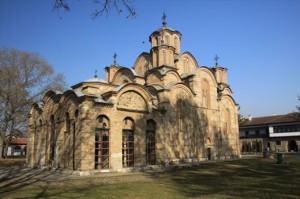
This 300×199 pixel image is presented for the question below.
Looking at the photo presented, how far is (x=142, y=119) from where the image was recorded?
2136 centimetres

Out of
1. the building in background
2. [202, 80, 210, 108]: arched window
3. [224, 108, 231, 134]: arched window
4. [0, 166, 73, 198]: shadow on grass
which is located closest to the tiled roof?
the building in background

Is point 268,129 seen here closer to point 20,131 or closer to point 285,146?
point 285,146

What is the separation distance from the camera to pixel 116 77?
28.2m

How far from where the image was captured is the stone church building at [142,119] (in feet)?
61.5

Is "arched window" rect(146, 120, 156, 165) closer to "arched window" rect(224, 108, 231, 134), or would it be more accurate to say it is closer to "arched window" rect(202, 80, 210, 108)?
"arched window" rect(202, 80, 210, 108)

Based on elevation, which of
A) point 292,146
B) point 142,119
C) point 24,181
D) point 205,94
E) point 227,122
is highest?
point 205,94

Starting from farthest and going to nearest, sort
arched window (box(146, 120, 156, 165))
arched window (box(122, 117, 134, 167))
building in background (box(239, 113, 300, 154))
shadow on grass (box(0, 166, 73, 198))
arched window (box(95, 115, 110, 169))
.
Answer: building in background (box(239, 113, 300, 154))
arched window (box(146, 120, 156, 165))
arched window (box(122, 117, 134, 167))
arched window (box(95, 115, 110, 169))
shadow on grass (box(0, 166, 73, 198))

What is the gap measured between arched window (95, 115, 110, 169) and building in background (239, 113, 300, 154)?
3269 cm

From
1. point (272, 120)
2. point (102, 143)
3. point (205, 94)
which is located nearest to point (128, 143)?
point (102, 143)

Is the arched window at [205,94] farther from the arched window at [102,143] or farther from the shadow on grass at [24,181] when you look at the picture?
the shadow on grass at [24,181]

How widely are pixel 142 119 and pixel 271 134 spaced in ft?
117

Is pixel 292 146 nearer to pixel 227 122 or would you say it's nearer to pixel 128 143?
pixel 227 122

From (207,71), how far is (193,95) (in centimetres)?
430

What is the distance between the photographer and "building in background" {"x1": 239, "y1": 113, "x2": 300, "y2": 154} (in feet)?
150
